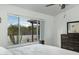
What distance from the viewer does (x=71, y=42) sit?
5.29 ft

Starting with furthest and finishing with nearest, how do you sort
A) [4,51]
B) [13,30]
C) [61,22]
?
[61,22], [13,30], [4,51]

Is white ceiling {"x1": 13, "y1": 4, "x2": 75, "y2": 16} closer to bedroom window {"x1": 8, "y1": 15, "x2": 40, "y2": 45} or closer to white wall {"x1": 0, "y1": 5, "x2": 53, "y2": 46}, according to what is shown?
white wall {"x1": 0, "y1": 5, "x2": 53, "y2": 46}

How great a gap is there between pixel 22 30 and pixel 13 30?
117 millimetres

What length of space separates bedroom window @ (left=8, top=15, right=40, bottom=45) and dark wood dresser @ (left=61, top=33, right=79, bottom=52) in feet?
1.24

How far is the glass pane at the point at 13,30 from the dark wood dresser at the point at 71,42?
64 cm

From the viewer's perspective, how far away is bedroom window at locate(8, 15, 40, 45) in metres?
1.35

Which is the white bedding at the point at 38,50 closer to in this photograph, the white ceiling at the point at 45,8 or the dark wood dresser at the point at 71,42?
the dark wood dresser at the point at 71,42

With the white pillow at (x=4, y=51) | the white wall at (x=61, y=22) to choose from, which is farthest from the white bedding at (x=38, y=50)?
the white wall at (x=61, y=22)

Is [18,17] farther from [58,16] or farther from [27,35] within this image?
[58,16]

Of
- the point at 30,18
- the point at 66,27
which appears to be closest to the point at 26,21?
the point at 30,18

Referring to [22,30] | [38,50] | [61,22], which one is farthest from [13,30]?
[61,22]

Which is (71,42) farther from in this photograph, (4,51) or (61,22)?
(4,51)

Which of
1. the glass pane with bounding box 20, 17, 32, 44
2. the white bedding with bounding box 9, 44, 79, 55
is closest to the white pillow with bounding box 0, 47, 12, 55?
the white bedding with bounding box 9, 44, 79, 55

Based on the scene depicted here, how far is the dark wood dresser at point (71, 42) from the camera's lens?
1567 millimetres
